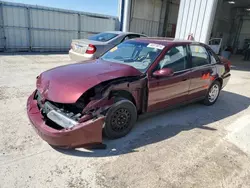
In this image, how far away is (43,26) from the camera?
39.4ft

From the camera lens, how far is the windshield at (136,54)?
3502 millimetres

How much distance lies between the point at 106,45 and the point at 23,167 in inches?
217

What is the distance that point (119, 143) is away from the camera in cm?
306

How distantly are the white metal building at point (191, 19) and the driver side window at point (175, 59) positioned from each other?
5.21 meters

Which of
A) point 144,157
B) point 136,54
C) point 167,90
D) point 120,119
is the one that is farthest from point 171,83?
point 144,157

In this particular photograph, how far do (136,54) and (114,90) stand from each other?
3.85ft

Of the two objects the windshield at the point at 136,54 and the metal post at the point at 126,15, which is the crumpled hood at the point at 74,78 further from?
the metal post at the point at 126,15

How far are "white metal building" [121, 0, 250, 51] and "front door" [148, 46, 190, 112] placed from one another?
5293 millimetres

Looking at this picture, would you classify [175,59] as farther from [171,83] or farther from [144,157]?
[144,157]

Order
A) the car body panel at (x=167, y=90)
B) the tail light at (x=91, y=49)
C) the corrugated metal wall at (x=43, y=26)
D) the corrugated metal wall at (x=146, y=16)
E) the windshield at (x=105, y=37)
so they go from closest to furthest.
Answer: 1. the car body panel at (x=167, y=90)
2. the tail light at (x=91, y=49)
3. the windshield at (x=105, y=37)
4. the corrugated metal wall at (x=43, y=26)
5. the corrugated metal wall at (x=146, y=16)

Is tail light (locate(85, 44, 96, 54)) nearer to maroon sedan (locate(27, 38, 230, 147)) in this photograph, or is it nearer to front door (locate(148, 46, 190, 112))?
maroon sedan (locate(27, 38, 230, 147))

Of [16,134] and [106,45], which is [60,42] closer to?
[106,45]

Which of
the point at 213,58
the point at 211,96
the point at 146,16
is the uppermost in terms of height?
the point at 146,16

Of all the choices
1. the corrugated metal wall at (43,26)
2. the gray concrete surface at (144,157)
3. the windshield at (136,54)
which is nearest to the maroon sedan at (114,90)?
the windshield at (136,54)
